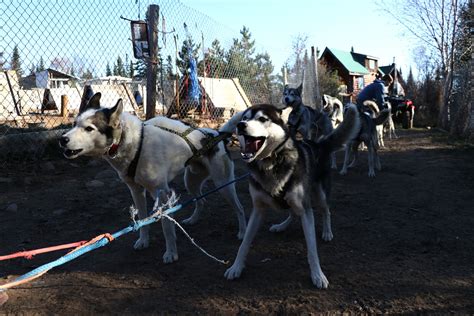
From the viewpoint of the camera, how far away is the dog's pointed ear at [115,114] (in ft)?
8.70

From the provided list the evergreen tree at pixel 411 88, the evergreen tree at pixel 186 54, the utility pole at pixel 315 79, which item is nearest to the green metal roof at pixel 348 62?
the evergreen tree at pixel 411 88

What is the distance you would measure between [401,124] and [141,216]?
1526cm

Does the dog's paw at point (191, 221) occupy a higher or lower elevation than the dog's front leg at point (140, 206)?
lower

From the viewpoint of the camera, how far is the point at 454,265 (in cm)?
273

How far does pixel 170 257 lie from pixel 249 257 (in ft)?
2.00

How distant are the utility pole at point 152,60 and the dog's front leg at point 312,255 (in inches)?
160

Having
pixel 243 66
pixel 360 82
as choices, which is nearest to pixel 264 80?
pixel 243 66

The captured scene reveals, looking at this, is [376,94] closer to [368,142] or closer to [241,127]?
[368,142]

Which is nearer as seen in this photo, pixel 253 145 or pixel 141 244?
pixel 253 145

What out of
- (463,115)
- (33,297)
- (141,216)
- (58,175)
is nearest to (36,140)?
(58,175)

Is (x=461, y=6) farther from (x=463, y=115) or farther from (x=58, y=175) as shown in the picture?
(x=58, y=175)

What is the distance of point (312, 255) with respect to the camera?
2.54 m

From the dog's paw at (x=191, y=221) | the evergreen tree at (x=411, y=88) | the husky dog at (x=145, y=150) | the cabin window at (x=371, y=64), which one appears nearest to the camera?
the husky dog at (x=145, y=150)

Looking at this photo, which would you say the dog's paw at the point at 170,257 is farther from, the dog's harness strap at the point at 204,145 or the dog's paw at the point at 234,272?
the dog's harness strap at the point at 204,145
